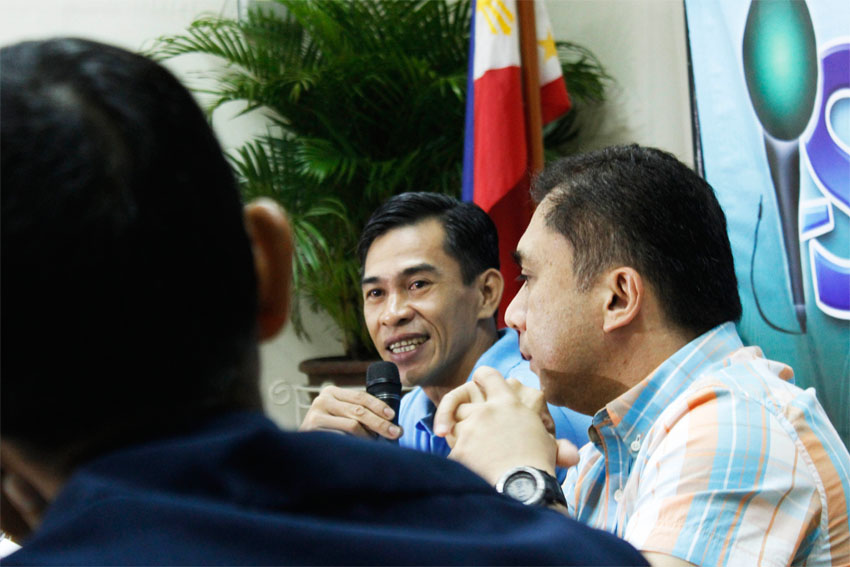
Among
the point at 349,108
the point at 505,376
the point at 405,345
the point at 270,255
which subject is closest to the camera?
the point at 270,255

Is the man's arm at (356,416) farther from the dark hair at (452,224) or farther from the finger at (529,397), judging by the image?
the dark hair at (452,224)

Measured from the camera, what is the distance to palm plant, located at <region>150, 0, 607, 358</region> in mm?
3375

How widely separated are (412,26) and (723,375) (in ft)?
8.67

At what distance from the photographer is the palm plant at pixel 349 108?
11.1ft

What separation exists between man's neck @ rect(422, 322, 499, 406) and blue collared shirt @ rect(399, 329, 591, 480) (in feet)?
0.08

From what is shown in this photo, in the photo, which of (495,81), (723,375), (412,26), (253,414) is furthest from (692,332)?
(412,26)

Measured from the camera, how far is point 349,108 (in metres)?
3.49

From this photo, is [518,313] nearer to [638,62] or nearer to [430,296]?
[430,296]

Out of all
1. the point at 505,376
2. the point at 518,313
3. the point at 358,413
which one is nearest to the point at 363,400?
the point at 358,413

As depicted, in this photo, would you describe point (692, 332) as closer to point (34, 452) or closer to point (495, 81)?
point (34, 452)

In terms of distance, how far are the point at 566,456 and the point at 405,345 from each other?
4.11ft

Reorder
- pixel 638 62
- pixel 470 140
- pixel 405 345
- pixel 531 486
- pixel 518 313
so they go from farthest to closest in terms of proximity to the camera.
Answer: pixel 638 62, pixel 470 140, pixel 405 345, pixel 518 313, pixel 531 486

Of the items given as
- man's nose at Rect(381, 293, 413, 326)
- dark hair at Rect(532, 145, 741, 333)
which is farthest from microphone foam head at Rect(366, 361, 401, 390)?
man's nose at Rect(381, 293, 413, 326)

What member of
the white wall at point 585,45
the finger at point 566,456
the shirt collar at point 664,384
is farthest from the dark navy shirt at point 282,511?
the white wall at point 585,45
